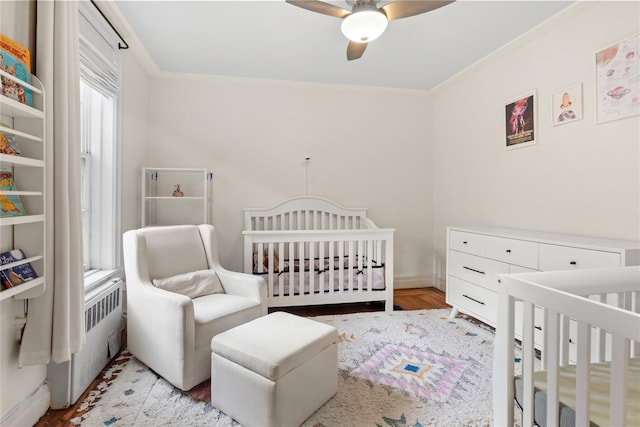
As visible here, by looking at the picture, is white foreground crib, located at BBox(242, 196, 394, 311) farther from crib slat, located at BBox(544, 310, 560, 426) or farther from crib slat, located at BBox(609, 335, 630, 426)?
crib slat, located at BBox(609, 335, 630, 426)

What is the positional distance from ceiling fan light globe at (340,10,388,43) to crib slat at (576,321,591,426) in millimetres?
1769

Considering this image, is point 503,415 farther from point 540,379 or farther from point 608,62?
point 608,62

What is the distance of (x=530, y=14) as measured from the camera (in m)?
2.19

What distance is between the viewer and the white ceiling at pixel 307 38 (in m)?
2.14

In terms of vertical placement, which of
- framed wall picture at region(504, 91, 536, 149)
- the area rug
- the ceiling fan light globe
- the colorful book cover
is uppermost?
the ceiling fan light globe

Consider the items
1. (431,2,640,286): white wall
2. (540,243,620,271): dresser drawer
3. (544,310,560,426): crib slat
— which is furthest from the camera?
(431,2,640,286): white wall

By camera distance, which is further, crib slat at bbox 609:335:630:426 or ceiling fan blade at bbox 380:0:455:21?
ceiling fan blade at bbox 380:0:455:21

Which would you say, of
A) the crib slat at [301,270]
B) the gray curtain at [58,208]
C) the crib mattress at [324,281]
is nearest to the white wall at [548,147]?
the crib mattress at [324,281]

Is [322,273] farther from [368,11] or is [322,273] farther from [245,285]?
[368,11]

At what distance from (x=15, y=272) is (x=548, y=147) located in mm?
3299

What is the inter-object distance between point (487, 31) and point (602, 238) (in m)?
1.74

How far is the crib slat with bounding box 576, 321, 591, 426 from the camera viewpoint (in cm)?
79

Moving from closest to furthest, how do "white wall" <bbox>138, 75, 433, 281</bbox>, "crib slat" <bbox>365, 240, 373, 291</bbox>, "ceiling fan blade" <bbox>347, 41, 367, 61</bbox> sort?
"ceiling fan blade" <bbox>347, 41, 367, 61</bbox> → "crib slat" <bbox>365, 240, 373, 291</bbox> → "white wall" <bbox>138, 75, 433, 281</bbox>

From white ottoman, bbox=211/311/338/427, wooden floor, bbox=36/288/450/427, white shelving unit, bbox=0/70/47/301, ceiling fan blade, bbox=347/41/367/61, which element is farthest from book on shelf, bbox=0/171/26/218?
wooden floor, bbox=36/288/450/427
